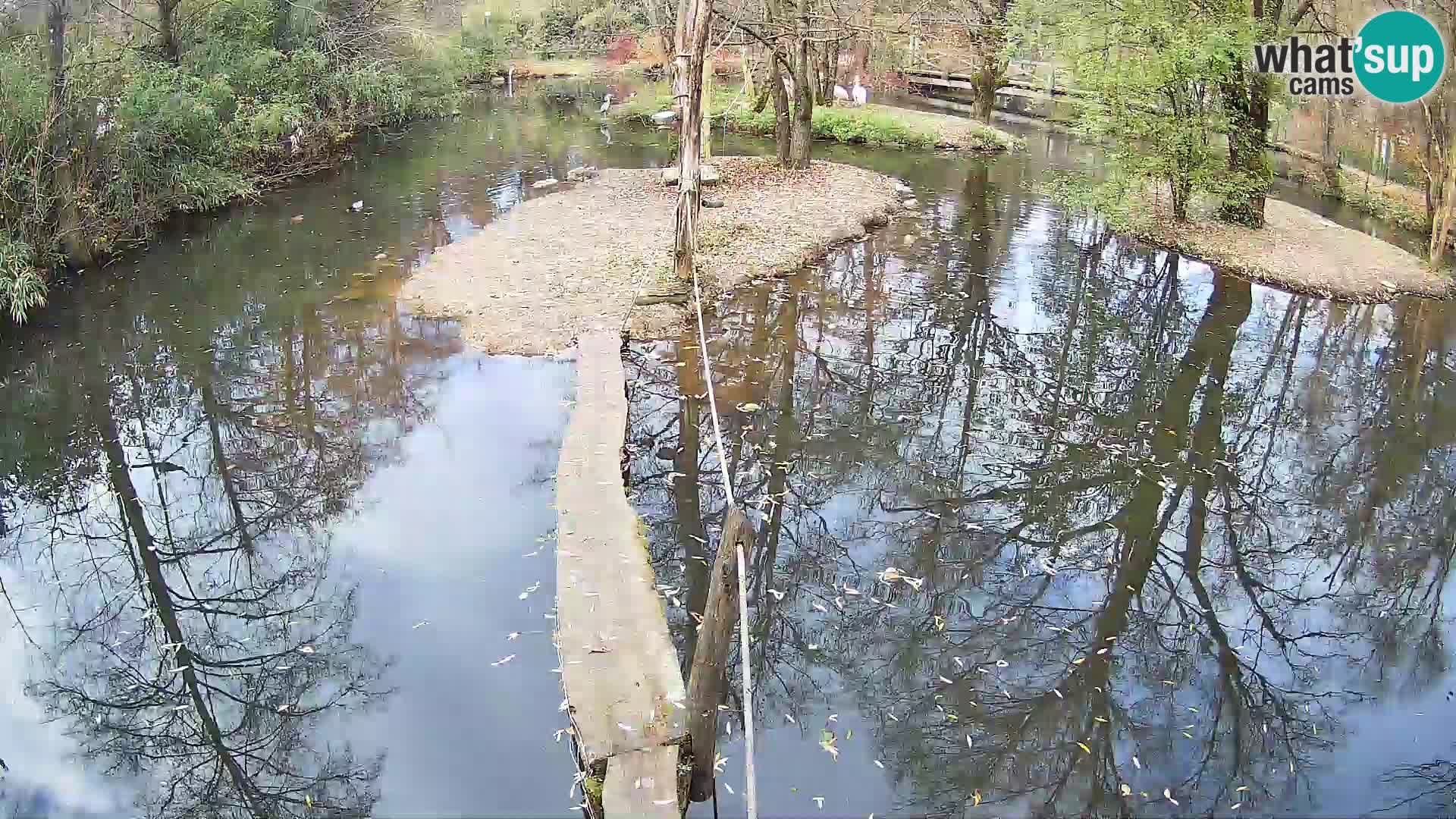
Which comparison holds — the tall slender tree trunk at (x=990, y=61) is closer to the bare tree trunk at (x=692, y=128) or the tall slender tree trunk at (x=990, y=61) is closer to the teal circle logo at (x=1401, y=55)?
the teal circle logo at (x=1401, y=55)

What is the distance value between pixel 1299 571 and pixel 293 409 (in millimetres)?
7909

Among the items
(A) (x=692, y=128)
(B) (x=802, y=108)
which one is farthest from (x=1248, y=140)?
(A) (x=692, y=128)

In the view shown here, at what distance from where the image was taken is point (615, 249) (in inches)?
499

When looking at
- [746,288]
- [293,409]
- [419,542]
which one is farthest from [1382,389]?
[293,409]

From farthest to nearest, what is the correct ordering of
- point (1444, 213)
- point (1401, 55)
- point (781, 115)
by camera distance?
point (781, 115)
point (1401, 55)
point (1444, 213)

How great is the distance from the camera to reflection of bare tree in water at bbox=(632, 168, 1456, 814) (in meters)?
5.03

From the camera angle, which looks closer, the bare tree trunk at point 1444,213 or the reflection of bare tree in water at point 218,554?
the reflection of bare tree in water at point 218,554

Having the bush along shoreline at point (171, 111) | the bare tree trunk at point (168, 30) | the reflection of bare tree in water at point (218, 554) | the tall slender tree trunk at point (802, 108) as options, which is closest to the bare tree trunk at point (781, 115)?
the tall slender tree trunk at point (802, 108)

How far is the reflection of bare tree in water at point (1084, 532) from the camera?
503cm

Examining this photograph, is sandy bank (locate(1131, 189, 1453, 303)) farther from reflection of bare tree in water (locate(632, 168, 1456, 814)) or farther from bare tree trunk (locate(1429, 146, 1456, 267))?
reflection of bare tree in water (locate(632, 168, 1456, 814))

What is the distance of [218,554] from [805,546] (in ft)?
12.7

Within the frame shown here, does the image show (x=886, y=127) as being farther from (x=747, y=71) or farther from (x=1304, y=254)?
(x=1304, y=254)

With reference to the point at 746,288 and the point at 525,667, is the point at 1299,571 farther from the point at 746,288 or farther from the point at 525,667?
the point at 746,288

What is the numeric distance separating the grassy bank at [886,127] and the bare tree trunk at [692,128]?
36.0ft
